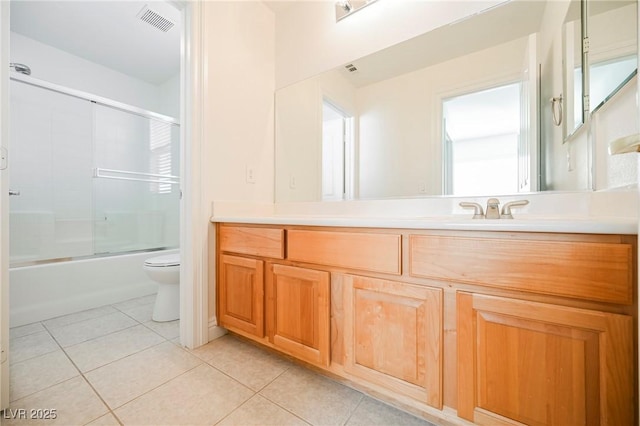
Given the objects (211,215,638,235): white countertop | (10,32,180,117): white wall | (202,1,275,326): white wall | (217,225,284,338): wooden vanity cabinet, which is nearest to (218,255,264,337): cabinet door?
(217,225,284,338): wooden vanity cabinet

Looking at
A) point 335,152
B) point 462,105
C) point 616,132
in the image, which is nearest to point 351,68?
point 335,152

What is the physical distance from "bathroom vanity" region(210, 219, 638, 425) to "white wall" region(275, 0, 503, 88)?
1.13m

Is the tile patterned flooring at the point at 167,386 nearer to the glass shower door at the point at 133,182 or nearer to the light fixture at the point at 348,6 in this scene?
the glass shower door at the point at 133,182

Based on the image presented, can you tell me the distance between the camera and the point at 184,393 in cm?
115

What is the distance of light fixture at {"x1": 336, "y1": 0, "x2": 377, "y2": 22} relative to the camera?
5.16ft

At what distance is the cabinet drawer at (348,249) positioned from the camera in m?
0.99

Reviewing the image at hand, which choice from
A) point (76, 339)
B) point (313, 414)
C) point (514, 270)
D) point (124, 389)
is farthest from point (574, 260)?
point (76, 339)

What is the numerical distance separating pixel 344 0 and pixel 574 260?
1764 millimetres

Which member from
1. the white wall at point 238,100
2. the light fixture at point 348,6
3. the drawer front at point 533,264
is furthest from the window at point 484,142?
the white wall at point 238,100

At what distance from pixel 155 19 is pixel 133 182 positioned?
1604mm

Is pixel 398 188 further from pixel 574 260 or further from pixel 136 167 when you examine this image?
pixel 136 167

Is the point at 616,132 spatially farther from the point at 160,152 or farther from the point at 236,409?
the point at 160,152

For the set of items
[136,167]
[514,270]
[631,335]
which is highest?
[136,167]

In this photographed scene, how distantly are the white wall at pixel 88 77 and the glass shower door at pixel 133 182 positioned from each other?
18.8 inches
